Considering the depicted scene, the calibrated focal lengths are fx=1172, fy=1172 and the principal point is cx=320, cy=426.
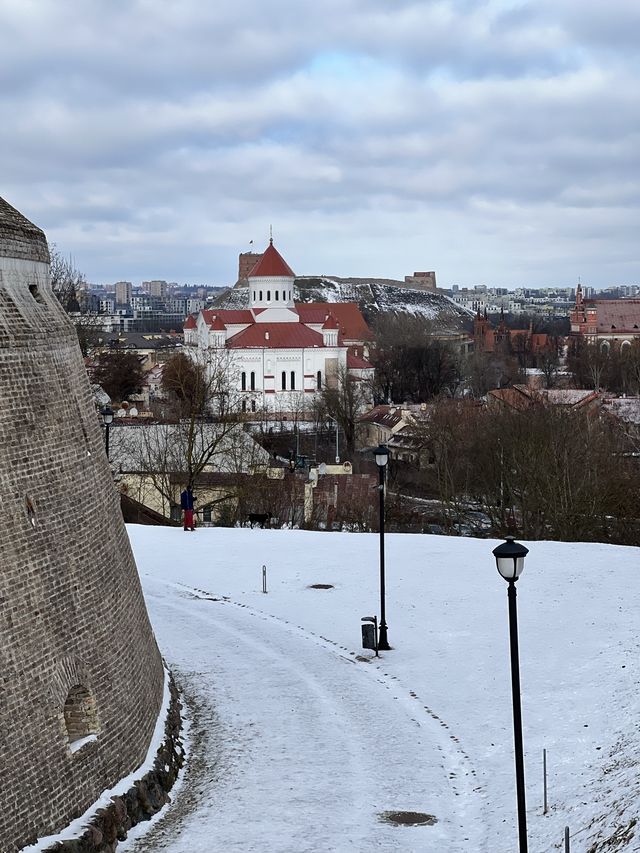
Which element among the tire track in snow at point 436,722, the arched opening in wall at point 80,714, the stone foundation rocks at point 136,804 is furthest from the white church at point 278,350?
the arched opening in wall at point 80,714

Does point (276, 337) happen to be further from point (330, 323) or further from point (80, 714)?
point (80, 714)

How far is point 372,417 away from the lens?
7381cm

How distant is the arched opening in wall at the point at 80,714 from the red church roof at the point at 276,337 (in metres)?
79.2

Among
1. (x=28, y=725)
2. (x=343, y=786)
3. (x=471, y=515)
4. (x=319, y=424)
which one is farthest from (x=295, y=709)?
(x=319, y=424)

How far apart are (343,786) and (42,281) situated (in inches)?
293

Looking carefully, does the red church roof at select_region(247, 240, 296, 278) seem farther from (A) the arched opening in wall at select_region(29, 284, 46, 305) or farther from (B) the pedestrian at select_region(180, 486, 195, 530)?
(A) the arched opening in wall at select_region(29, 284, 46, 305)

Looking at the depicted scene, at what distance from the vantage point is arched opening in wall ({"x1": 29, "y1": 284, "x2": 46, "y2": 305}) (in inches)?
551

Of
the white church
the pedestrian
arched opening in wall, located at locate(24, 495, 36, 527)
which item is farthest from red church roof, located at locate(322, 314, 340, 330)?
arched opening in wall, located at locate(24, 495, 36, 527)

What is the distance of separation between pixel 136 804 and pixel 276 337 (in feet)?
268

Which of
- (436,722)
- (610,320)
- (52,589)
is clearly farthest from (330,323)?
(52,589)

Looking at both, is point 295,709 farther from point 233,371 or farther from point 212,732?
point 233,371

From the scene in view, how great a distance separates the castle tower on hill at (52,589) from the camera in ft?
38.9

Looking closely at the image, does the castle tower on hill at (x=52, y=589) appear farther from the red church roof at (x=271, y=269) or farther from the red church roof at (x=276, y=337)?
the red church roof at (x=271, y=269)

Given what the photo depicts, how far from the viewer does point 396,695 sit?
18.7 metres
